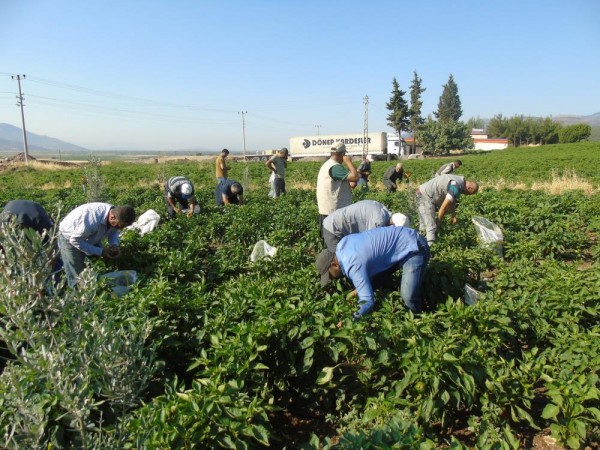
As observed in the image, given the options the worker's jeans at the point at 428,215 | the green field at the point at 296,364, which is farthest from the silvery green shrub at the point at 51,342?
the worker's jeans at the point at 428,215

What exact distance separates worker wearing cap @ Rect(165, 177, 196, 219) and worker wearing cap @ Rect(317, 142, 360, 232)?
2.93 m

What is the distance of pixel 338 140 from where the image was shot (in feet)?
158

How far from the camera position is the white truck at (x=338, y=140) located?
48.8m

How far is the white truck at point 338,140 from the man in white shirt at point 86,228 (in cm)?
4460

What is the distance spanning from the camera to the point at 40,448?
149 cm

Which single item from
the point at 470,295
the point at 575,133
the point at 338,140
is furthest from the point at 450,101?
the point at 470,295

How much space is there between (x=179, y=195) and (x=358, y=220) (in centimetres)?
443

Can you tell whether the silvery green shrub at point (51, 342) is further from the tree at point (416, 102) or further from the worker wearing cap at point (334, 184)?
the tree at point (416, 102)

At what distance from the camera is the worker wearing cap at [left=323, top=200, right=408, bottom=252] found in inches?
177

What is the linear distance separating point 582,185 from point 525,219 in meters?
7.44

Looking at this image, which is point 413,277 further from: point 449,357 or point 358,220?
point 449,357

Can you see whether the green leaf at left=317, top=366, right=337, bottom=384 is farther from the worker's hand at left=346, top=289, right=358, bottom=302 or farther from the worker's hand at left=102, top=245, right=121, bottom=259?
the worker's hand at left=102, top=245, right=121, bottom=259

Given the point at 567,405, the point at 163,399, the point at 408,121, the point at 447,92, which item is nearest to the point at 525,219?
the point at 567,405

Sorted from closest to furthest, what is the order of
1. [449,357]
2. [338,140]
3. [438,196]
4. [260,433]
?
[260,433] < [449,357] < [438,196] < [338,140]
